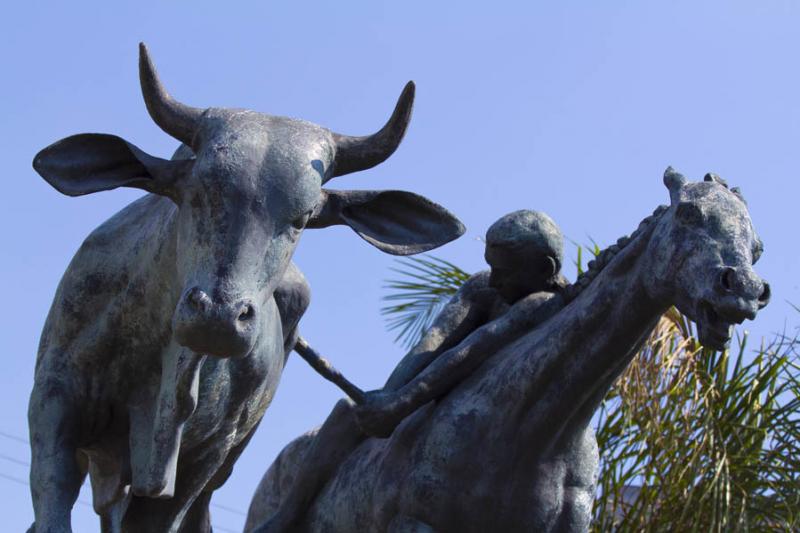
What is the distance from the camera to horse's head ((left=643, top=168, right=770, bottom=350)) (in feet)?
14.9

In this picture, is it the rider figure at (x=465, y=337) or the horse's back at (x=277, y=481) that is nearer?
the rider figure at (x=465, y=337)

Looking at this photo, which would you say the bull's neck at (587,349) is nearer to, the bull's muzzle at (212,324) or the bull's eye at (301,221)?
the bull's eye at (301,221)

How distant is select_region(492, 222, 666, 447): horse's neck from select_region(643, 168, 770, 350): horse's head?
132 millimetres

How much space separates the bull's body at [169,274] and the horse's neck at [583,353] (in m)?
0.55

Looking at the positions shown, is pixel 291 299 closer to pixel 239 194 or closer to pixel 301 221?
pixel 301 221

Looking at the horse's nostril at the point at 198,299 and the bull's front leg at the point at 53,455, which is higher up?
the horse's nostril at the point at 198,299

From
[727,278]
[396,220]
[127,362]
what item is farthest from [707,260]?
[127,362]

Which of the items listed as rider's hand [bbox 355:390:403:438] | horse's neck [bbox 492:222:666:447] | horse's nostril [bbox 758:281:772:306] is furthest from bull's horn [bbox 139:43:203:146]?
horse's nostril [bbox 758:281:772:306]

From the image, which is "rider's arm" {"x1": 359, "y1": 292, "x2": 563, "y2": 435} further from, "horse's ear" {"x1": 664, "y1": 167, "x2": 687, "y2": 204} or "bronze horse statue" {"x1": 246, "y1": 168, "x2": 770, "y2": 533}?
"horse's ear" {"x1": 664, "y1": 167, "x2": 687, "y2": 204}

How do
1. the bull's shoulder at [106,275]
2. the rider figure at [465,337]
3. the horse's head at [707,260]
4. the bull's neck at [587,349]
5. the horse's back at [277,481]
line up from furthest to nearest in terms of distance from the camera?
the horse's back at [277,481], the rider figure at [465,337], the bull's shoulder at [106,275], the bull's neck at [587,349], the horse's head at [707,260]

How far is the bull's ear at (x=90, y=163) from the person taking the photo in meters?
5.20

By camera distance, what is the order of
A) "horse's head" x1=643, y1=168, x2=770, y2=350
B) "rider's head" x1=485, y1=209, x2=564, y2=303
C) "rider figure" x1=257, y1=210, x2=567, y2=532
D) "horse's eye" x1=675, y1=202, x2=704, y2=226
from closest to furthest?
"horse's head" x1=643, y1=168, x2=770, y2=350 → "horse's eye" x1=675, y1=202, x2=704, y2=226 → "rider figure" x1=257, y1=210, x2=567, y2=532 → "rider's head" x1=485, y1=209, x2=564, y2=303

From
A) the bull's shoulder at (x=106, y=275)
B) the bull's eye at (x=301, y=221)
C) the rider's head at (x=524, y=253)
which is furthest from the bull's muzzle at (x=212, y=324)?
the rider's head at (x=524, y=253)

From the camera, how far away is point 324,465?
5.74m
